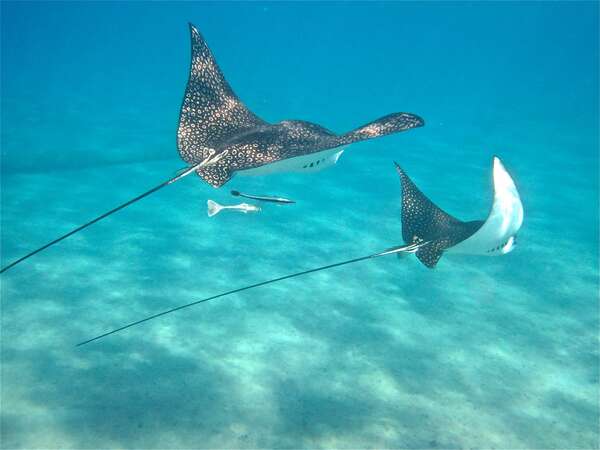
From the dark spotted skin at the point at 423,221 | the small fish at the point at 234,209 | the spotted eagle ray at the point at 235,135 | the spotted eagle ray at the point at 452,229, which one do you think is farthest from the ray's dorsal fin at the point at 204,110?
the dark spotted skin at the point at 423,221

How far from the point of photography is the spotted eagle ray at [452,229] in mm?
4047

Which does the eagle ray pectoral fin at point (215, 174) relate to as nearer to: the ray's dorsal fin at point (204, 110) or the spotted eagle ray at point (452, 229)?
the ray's dorsal fin at point (204, 110)

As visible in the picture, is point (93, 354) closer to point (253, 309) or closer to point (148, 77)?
point (253, 309)

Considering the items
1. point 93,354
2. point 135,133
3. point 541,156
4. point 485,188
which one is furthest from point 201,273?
point 541,156

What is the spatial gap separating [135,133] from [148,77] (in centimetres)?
4025

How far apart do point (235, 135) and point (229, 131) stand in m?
0.24

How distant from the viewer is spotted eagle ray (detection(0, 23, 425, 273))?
4.72 metres

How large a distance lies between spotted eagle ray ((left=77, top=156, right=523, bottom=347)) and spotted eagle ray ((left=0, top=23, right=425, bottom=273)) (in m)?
0.97

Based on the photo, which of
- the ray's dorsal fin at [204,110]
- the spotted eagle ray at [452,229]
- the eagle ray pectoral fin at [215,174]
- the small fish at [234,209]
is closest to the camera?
the spotted eagle ray at [452,229]

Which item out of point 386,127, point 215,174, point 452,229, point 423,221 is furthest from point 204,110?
point 452,229

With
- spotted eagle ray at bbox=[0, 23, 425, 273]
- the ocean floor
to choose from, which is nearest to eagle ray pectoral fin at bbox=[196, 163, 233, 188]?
spotted eagle ray at bbox=[0, 23, 425, 273]

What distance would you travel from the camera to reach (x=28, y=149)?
52.5 ft

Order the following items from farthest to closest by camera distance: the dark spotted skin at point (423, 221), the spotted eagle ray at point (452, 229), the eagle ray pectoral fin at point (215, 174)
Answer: the dark spotted skin at point (423, 221) < the eagle ray pectoral fin at point (215, 174) < the spotted eagle ray at point (452, 229)

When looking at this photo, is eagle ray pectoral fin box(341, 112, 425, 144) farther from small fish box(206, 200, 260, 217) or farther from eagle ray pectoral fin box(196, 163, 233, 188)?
small fish box(206, 200, 260, 217)
